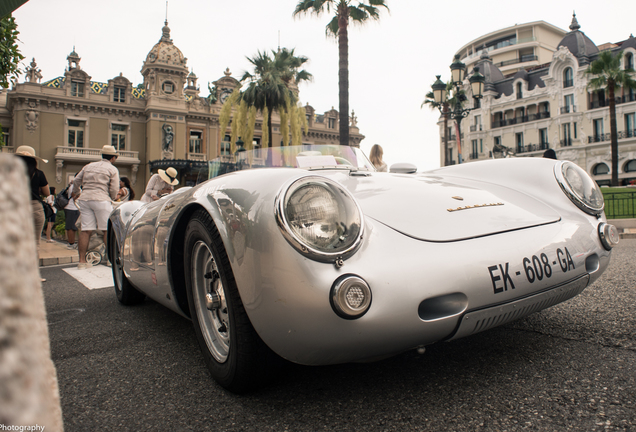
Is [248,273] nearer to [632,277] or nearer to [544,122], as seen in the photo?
[632,277]

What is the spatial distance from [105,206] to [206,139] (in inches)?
1193

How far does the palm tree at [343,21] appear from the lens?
12602 millimetres

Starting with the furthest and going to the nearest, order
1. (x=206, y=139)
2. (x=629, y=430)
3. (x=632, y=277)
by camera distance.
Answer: (x=206, y=139) → (x=632, y=277) → (x=629, y=430)

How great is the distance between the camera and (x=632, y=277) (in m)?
3.46

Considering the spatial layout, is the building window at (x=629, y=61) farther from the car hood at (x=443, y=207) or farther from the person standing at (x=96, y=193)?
the car hood at (x=443, y=207)

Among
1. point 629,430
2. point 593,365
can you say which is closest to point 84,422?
point 629,430

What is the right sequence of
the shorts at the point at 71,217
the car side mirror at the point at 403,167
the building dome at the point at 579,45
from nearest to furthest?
the car side mirror at the point at 403,167
the shorts at the point at 71,217
the building dome at the point at 579,45

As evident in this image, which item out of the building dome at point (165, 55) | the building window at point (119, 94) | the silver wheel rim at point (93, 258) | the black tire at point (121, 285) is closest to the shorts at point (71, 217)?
the silver wheel rim at point (93, 258)

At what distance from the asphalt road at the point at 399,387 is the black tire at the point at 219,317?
93 mm

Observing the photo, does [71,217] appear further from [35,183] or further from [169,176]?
[169,176]

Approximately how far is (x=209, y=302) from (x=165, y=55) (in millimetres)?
34654

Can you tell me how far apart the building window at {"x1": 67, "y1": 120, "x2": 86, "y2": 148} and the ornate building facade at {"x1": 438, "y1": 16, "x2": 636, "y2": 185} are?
1149 inches

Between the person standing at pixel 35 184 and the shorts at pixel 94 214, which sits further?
the shorts at pixel 94 214

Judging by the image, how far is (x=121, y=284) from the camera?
3.32 metres
